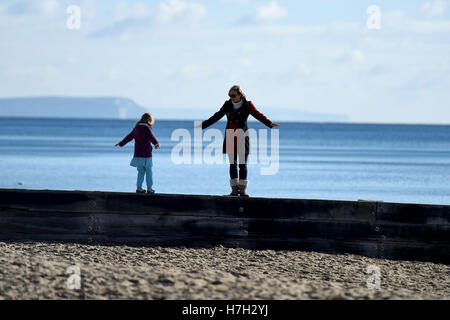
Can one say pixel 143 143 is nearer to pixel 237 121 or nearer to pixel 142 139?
pixel 142 139

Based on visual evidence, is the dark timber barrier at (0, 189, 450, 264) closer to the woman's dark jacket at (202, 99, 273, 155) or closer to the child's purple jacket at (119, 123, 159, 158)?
the woman's dark jacket at (202, 99, 273, 155)

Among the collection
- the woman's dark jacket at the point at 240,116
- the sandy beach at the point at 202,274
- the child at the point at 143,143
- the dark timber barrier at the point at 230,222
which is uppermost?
the woman's dark jacket at the point at 240,116

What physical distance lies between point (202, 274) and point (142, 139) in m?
3.65

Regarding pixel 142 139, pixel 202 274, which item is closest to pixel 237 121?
pixel 142 139

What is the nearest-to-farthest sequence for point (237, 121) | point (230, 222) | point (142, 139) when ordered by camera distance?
point (230, 222)
point (237, 121)
point (142, 139)

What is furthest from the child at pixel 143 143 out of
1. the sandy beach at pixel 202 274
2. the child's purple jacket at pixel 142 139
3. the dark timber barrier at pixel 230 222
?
the sandy beach at pixel 202 274

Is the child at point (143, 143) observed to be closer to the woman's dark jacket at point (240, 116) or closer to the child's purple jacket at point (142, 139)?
the child's purple jacket at point (142, 139)

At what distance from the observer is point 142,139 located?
35.9ft

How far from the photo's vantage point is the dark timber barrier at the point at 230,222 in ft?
31.5

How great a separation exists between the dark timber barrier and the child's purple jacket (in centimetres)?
121

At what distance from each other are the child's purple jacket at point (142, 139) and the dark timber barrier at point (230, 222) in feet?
3.98

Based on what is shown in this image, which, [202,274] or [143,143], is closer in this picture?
[202,274]

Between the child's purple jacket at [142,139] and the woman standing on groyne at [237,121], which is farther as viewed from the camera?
the child's purple jacket at [142,139]

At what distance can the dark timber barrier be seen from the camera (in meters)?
9.60
